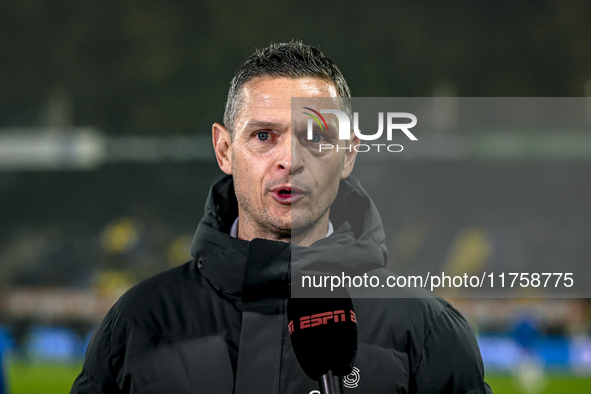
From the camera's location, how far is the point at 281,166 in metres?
1.06

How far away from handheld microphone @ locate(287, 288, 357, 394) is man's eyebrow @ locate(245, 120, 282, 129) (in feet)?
1.01

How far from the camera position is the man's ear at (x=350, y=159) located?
1.18 meters

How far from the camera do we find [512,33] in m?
10.6

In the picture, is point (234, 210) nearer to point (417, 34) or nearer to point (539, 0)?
point (417, 34)

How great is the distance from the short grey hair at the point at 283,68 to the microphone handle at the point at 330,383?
573 millimetres

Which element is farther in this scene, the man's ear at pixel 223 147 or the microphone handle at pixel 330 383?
the man's ear at pixel 223 147

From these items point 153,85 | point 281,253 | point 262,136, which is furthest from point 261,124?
point 153,85

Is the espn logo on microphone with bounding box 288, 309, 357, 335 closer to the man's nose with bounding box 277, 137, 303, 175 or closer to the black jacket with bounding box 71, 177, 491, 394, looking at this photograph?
the black jacket with bounding box 71, 177, 491, 394

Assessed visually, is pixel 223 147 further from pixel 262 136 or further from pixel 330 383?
pixel 330 383

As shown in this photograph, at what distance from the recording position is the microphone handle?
2.51 feet

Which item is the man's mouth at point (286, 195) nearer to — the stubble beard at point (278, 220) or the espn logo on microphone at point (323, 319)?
the stubble beard at point (278, 220)

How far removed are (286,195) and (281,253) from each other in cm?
10

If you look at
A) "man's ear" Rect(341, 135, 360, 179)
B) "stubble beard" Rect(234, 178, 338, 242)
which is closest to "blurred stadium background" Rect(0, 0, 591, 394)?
"man's ear" Rect(341, 135, 360, 179)

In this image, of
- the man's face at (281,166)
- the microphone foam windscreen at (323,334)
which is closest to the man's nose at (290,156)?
the man's face at (281,166)
